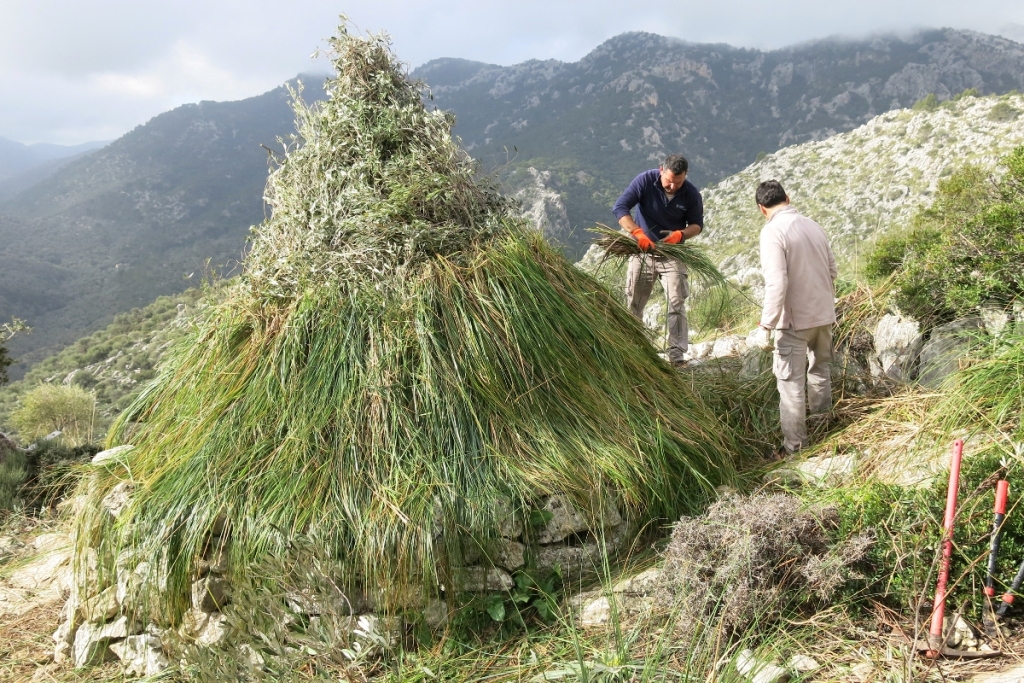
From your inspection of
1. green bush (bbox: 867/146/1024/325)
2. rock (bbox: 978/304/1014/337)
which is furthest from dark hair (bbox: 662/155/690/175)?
rock (bbox: 978/304/1014/337)

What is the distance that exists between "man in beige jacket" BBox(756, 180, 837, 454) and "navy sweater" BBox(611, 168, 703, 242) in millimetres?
1041

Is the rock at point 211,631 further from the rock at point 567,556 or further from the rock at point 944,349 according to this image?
the rock at point 944,349

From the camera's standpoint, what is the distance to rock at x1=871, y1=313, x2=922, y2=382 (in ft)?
15.4

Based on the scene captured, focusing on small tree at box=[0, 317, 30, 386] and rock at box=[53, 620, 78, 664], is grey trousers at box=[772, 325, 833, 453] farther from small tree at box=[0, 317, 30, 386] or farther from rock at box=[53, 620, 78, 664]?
small tree at box=[0, 317, 30, 386]

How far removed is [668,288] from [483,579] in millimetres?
Result: 3237

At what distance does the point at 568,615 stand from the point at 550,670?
0.38 m

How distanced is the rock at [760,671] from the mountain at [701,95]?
50132 mm

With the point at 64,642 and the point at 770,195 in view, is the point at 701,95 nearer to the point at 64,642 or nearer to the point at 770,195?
the point at 770,195

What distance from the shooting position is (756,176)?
41.3 metres

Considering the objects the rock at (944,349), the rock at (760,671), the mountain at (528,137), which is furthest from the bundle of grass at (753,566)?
the mountain at (528,137)

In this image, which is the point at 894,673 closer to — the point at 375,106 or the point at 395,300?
the point at 395,300

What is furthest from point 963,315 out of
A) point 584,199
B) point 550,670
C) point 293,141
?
point 584,199

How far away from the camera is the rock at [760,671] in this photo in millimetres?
2264

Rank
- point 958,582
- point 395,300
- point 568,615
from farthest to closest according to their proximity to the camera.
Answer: point 395,300
point 568,615
point 958,582
